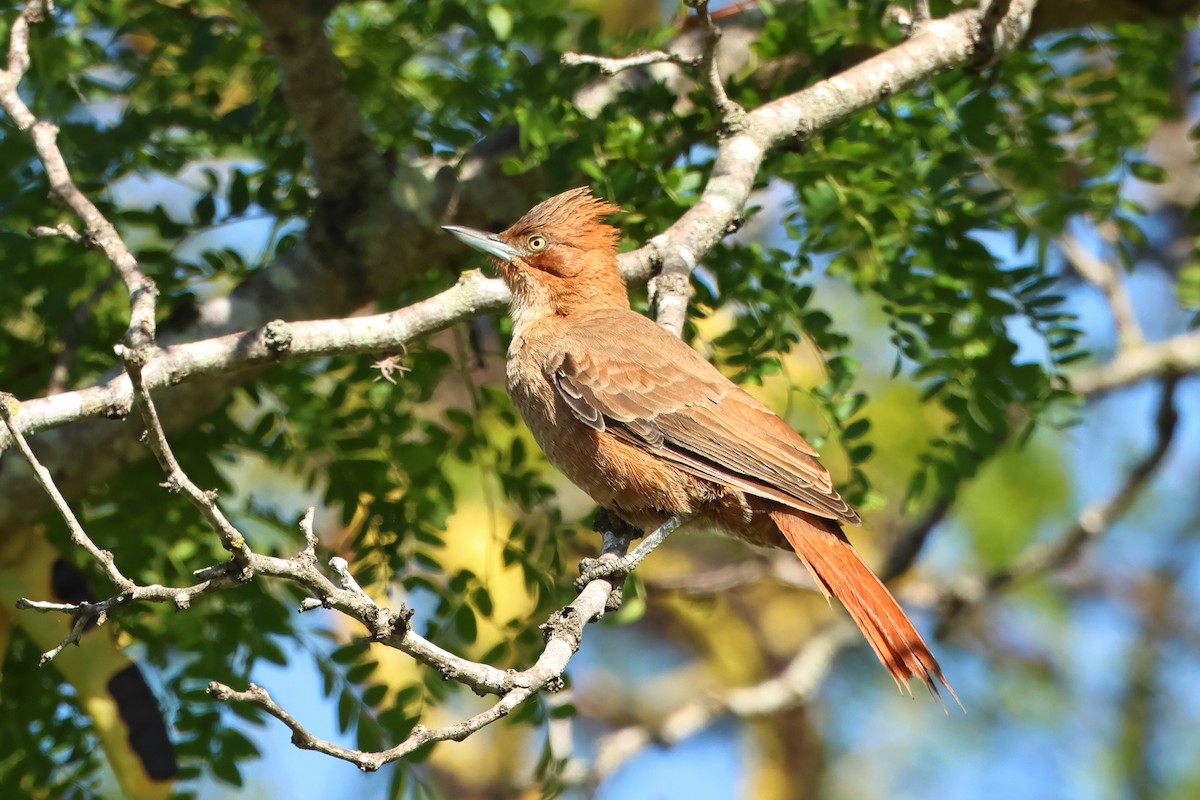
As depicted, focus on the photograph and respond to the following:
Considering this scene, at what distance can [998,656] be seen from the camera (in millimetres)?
8672

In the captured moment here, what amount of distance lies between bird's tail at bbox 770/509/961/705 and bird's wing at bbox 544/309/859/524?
12cm

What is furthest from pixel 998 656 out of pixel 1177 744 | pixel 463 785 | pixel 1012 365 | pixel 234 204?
pixel 234 204

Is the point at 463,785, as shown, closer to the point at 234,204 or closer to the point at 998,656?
the point at 998,656

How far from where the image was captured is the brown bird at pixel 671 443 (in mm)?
4113

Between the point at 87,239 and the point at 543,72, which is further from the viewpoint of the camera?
the point at 543,72

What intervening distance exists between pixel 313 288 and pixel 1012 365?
2564mm

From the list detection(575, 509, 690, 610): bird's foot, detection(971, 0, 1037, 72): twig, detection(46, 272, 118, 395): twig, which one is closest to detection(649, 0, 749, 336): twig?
detection(575, 509, 690, 610): bird's foot

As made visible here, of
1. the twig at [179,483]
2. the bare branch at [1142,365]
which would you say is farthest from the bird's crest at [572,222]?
the bare branch at [1142,365]

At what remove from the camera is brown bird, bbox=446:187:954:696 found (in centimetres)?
411

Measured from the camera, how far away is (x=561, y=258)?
4.87m

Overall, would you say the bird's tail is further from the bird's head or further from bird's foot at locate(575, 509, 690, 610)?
the bird's head

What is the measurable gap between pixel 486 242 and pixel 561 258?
14.1 inches

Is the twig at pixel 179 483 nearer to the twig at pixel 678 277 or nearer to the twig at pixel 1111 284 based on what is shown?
the twig at pixel 678 277

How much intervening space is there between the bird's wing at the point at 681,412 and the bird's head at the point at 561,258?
443 millimetres
